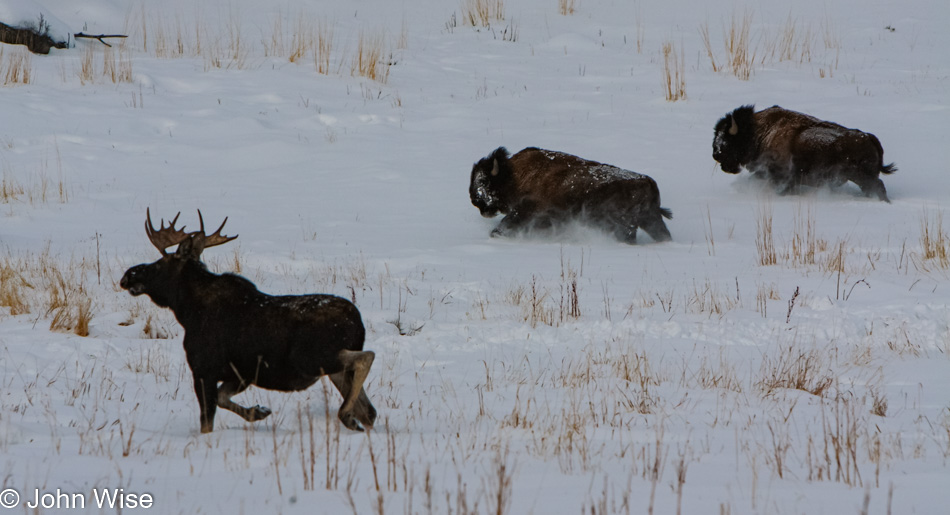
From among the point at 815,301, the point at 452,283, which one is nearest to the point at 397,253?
the point at 452,283

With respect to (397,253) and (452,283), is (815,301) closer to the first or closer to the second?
(452,283)

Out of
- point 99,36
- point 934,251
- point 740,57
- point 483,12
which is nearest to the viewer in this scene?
point 934,251

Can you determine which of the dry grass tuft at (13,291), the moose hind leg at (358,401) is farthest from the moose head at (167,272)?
the dry grass tuft at (13,291)

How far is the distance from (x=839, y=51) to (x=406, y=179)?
10627 millimetres

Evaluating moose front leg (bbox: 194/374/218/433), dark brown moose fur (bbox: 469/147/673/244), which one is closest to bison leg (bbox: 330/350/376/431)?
moose front leg (bbox: 194/374/218/433)

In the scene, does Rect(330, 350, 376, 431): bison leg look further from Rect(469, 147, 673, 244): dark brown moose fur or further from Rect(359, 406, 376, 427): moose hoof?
Rect(469, 147, 673, 244): dark brown moose fur

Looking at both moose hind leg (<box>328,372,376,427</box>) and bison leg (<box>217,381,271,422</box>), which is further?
bison leg (<box>217,381,271,422</box>)

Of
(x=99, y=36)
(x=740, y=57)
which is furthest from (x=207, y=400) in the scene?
(x=99, y=36)

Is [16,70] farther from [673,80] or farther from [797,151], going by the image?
[797,151]

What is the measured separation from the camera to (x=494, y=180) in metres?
11.2

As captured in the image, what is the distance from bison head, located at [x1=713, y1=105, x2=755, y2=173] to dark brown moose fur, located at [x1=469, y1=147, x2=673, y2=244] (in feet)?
7.54

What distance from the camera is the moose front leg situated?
4684 mm

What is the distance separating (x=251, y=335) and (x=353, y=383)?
1.99 feet

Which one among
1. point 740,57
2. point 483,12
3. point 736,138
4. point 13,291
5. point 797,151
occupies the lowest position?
point 13,291
